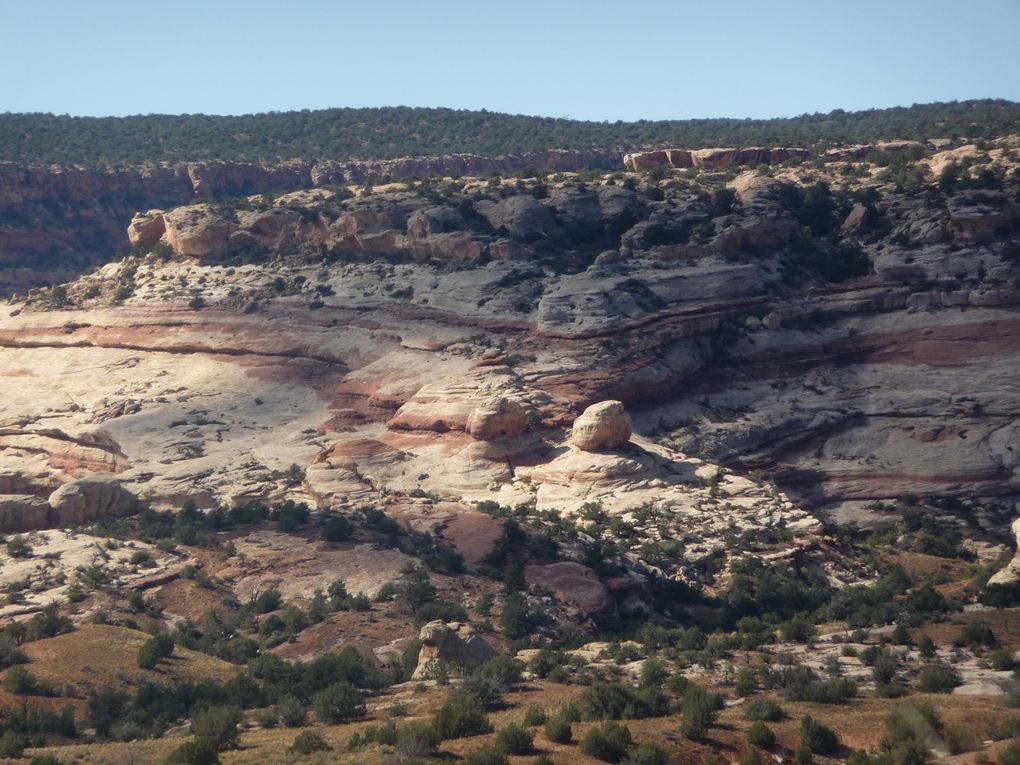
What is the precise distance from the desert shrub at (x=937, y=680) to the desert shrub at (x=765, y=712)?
3473 millimetres

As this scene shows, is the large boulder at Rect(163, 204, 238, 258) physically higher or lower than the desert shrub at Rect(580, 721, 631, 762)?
higher

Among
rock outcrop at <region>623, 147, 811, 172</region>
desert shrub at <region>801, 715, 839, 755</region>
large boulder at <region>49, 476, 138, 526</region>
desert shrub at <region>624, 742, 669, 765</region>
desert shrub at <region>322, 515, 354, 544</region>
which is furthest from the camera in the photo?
rock outcrop at <region>623, 147, 811, 172</region>

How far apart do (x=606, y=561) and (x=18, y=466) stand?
22.3 meters

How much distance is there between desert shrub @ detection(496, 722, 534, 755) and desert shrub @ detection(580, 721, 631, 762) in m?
0.98

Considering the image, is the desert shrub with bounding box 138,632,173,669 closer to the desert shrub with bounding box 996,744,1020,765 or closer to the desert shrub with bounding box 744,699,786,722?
the desert shrub with bounding box 744,699,786,722

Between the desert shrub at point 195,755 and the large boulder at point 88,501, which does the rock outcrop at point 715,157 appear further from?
the desert shrub at point 195,755

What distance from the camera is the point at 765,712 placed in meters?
25.3

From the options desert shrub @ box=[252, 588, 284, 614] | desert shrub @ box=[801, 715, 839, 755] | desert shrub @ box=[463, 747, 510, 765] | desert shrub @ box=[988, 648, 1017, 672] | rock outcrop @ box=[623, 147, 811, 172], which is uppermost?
rock outcrop @ box=[623, 147, 811, 172]

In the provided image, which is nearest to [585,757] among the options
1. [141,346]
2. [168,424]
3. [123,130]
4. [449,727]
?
[449,727]

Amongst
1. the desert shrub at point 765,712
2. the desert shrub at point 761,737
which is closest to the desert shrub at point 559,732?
the desert shrub at point 761,737

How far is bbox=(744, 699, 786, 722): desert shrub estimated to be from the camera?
25281 millimetres

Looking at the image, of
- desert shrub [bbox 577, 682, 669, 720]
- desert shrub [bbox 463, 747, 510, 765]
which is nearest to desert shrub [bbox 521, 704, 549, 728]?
desert shrub [bbox 577, 682, 669, 720]

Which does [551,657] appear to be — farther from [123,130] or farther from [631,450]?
[123,130]

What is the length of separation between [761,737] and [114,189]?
311 ft
